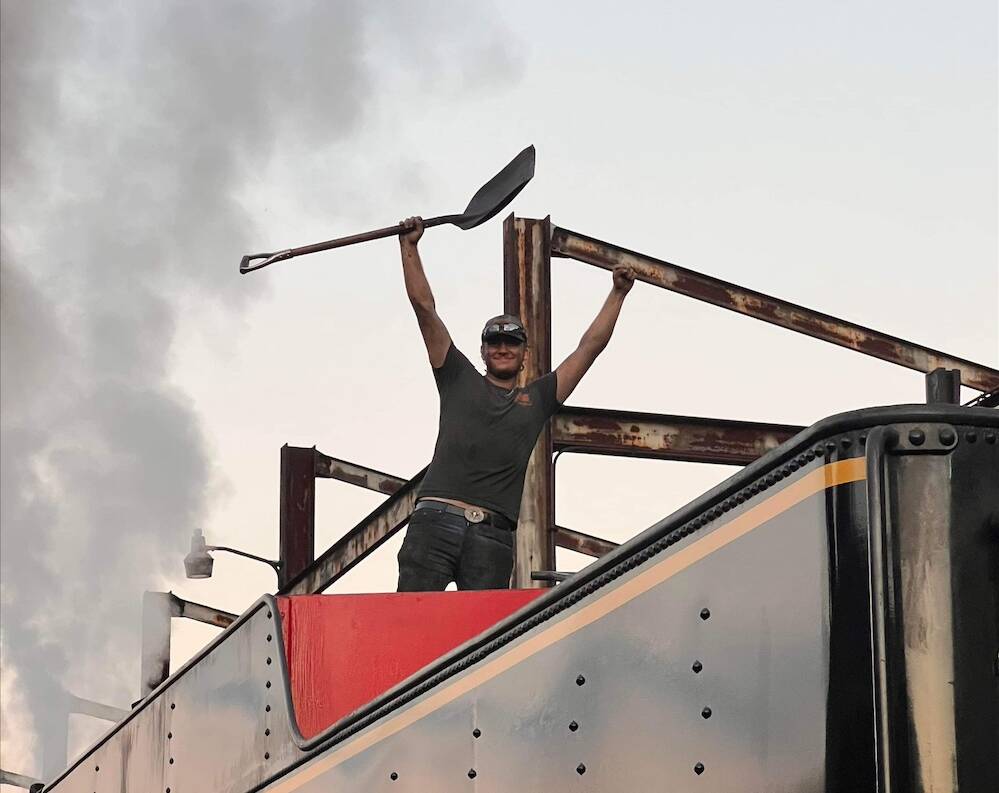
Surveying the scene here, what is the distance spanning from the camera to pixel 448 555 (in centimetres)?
592

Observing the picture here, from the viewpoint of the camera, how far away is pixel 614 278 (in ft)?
21.5

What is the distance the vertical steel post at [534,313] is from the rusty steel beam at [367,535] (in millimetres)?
632

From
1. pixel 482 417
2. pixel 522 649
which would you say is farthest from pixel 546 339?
pixel 522 649

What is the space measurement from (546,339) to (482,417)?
3000 millimetres

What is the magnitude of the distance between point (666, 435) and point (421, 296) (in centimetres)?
321

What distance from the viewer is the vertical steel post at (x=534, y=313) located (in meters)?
8.34

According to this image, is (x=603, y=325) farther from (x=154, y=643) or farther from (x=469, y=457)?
(x=154, y=643)

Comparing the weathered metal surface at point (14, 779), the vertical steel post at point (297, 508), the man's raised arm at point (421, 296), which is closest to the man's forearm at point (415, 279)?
the man's raised arm at point (421, 296)

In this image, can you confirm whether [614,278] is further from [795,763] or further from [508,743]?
[795,763]

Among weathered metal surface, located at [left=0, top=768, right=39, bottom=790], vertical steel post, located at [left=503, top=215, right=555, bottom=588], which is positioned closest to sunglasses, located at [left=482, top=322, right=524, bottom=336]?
vertical steel post, located at [left=503, top=215, right=555, bottom=588]

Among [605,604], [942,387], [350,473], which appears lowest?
[605,604]

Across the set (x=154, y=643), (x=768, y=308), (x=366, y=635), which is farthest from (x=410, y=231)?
(x=154, y=643)

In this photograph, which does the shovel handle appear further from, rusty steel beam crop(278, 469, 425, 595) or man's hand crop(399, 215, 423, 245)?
rusty steel beam crop(278, 469, 425, 595)

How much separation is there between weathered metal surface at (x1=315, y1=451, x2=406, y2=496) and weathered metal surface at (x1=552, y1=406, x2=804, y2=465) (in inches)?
190
